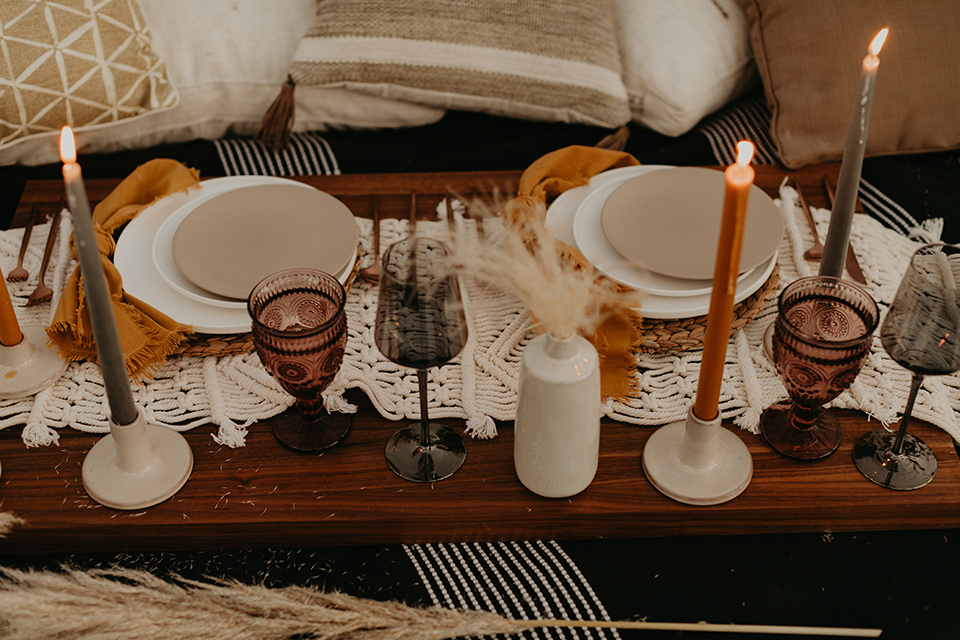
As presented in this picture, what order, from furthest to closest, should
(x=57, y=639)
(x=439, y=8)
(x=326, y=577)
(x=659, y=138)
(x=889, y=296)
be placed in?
(x=659, y=138), (x=439, y=8), (x=889, y=296), (x=326, y=577), (x=57, y=639)

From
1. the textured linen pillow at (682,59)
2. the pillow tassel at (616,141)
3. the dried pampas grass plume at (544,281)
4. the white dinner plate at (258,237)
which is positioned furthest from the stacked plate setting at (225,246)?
the textured linen pillow at (682,59)

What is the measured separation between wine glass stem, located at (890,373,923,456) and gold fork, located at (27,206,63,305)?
0.97 meters

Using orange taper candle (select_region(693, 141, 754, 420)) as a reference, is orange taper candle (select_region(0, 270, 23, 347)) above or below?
below

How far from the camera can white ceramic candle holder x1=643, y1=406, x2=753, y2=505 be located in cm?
80

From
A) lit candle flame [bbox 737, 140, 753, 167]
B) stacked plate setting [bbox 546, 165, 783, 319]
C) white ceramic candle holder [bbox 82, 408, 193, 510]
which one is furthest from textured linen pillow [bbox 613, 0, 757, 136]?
white ceramic candle holder [bbox 82, 408, 193, 510]

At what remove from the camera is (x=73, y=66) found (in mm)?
1320

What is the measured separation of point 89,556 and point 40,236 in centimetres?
49

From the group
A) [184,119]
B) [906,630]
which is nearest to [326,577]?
[906,630]

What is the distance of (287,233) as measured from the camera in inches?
41.0

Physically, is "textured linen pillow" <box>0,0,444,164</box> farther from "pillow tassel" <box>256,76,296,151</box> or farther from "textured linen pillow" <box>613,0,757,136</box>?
"textured linen pillow" <box>613,0,757,136</box>

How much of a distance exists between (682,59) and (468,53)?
390mm

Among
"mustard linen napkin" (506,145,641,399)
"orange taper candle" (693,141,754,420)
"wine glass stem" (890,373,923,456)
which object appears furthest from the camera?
"mustard linen napkin" (506,145,641,399)

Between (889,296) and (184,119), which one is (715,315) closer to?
(889,296)

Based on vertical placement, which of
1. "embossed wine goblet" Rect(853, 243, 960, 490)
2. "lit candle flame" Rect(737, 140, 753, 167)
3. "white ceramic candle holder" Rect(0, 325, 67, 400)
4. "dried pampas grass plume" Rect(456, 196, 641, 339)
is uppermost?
"lit candle flame" Rect(737, 140, 753, 167)
